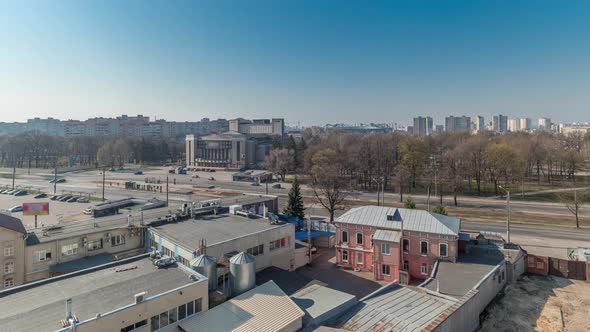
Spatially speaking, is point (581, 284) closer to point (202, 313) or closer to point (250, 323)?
point (250, 323)

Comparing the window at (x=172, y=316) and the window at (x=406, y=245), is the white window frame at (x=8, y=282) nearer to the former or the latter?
the window at (x=172, y=316)

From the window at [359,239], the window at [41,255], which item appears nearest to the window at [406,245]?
the window at [359,239]

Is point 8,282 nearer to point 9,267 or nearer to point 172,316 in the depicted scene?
point 9,267

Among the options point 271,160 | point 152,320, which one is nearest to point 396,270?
point 152,320

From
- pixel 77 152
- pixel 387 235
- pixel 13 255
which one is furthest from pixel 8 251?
pixel 77 152

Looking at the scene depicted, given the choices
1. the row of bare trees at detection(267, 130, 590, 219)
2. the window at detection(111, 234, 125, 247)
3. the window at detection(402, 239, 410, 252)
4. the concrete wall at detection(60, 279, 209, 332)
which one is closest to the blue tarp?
the window at detection(402, 239, 410, 252)
